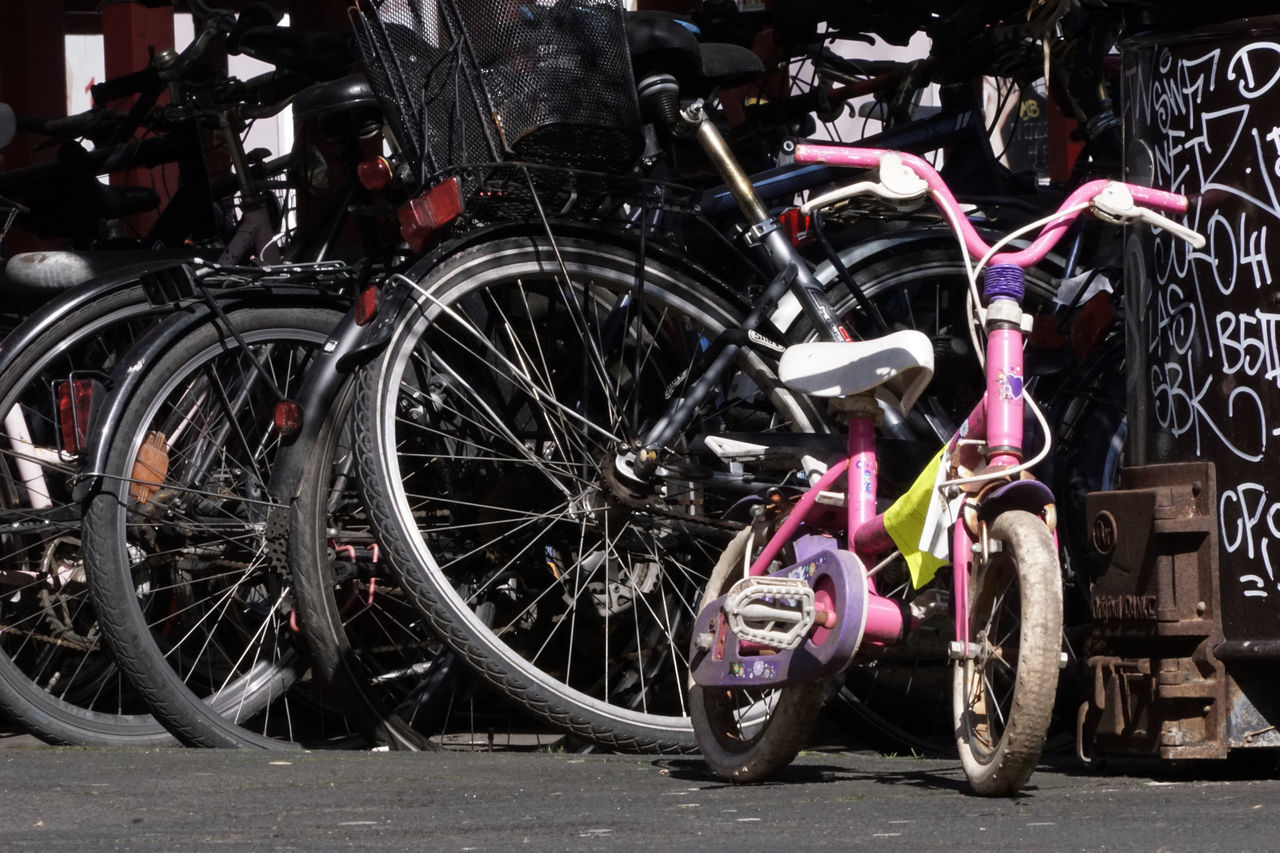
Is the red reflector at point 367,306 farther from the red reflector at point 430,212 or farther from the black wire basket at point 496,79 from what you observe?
the black wire basket at point 496,79

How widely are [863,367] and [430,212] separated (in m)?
1.17

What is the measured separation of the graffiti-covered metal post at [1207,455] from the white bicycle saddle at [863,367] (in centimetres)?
59

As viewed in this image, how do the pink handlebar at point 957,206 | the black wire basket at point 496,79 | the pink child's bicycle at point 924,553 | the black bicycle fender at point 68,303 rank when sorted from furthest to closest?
1. the black bicycle fender at point 68,303
2. the black wire basket at point 496,79
3. the pink handlebar at point 957,206
4. the pink child's bicycle at point 924,553

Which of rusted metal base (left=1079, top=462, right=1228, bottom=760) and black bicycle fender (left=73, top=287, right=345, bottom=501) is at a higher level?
black bicycle fender (left=73, top=287, right=345, bottom=501)

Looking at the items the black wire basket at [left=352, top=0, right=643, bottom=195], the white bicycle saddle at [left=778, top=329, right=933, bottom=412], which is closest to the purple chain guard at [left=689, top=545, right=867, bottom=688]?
the white bicycle saddle at [left=778, top=329, right=933, bottom=412]

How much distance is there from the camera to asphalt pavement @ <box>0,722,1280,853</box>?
10.2 feet

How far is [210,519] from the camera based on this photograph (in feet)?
17.6

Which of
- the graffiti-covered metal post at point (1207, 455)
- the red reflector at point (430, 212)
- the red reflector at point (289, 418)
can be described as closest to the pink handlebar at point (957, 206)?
the graffiti-covered metal post at point (1207, 455)

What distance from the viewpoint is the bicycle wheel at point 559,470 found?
4.55 meters

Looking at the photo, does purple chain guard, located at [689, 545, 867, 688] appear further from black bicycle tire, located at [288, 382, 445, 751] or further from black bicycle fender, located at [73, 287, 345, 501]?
black bicycle fender, located at [73, 287, 345, 501]

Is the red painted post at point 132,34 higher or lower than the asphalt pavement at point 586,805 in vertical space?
higher

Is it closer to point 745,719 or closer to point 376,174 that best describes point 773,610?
point 745,719

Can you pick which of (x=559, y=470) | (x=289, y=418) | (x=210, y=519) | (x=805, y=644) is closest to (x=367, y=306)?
(x=289, y=418)

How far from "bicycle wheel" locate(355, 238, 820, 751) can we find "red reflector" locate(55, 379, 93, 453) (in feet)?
2.83
